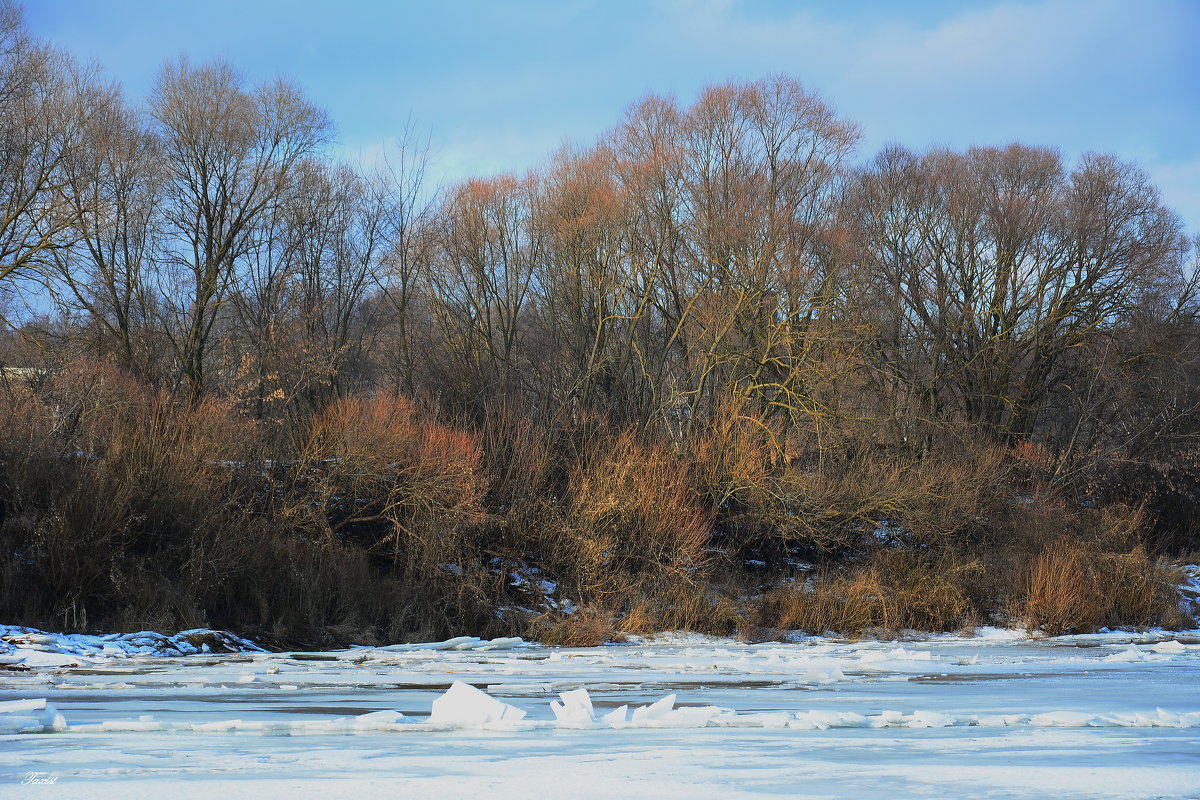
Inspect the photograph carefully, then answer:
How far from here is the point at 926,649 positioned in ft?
57.9

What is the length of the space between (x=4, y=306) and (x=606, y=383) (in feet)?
45.9

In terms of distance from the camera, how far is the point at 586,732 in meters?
6.61

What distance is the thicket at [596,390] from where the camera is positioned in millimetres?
18438

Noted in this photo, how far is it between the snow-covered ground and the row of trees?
35.9 ft

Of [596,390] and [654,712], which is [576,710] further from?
[596,390]

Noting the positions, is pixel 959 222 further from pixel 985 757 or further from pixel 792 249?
pixel 985 757

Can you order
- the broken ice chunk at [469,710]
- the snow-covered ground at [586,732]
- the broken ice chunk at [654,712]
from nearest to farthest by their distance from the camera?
1. the snow-covered ground at [586,732]
2. the broken ice chunk at [469,710]
3. the broken ice chunk at [654,712]

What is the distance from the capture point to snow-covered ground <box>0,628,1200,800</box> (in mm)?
4797

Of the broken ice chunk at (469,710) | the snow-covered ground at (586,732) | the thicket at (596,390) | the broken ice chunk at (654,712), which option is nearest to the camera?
the snow-covered ground at (586,732)

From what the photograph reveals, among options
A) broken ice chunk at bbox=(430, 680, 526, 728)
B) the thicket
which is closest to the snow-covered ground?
broken ice chunk at bbox=(430, 680, 526, 728)

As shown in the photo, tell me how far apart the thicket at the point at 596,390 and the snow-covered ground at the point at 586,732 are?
593 cm

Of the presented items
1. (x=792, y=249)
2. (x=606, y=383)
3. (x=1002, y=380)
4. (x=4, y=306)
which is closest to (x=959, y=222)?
(x=1002, y=380)

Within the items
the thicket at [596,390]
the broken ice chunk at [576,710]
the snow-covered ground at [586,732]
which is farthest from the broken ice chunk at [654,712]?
the thicket at [596,390]

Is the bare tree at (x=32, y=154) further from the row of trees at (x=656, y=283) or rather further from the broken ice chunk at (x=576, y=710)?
the broken ice chunk at (x=576, y=710)
